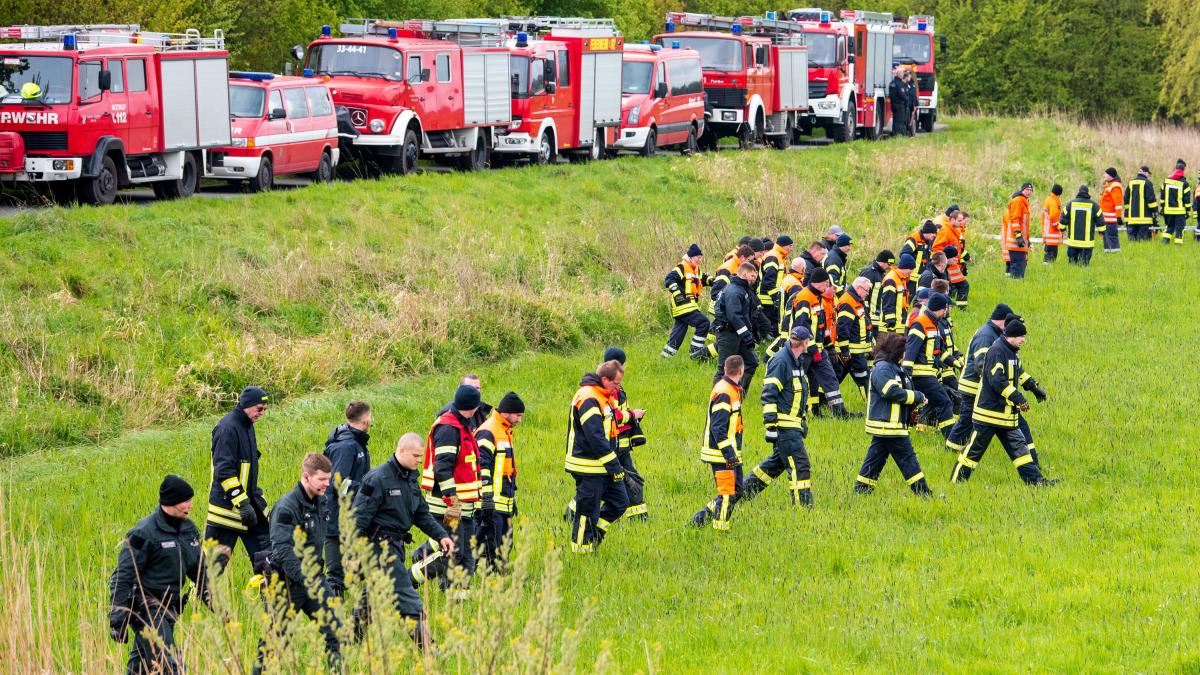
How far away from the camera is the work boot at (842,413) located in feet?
52.7

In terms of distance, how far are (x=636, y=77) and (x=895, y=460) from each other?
2301 centimetres

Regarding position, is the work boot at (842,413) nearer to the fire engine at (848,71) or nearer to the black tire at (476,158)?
the black tire at (476,158)

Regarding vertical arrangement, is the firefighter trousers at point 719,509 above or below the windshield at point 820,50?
below

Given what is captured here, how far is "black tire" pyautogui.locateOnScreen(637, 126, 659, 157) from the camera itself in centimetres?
3497

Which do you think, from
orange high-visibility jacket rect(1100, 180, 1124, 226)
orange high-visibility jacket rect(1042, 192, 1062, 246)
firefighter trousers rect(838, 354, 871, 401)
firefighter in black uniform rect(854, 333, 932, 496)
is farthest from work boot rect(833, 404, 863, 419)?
orange high-visibility jacket rect(1100, 180, 1124, 226)

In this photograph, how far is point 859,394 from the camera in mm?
17781

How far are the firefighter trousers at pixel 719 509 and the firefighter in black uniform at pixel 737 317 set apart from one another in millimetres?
3714

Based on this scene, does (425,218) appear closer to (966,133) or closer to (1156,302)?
(1156,302)

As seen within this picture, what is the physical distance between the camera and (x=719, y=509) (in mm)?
12086

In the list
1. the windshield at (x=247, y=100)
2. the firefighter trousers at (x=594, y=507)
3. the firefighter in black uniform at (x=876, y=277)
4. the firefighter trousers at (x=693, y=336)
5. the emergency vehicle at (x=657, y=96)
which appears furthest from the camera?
the emergency vehicle at (x=657, y=96)

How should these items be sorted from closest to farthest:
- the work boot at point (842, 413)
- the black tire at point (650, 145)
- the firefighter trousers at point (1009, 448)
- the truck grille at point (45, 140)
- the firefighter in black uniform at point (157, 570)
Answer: the firefighter in black uniform at point (157, 570)
the firefighter trousers at point (1009, 448)
the work boot at point (842, 413)
the truck grille at point (45, 140)
the black tire at point (650, 145)

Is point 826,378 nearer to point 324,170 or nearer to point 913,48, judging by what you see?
point 324,170

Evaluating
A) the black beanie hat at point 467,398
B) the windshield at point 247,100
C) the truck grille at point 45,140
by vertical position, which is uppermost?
Result: the windshield at point 247,100

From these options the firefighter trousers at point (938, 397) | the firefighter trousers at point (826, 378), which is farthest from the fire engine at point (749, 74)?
the firefighter trousers at point (938, 397)
